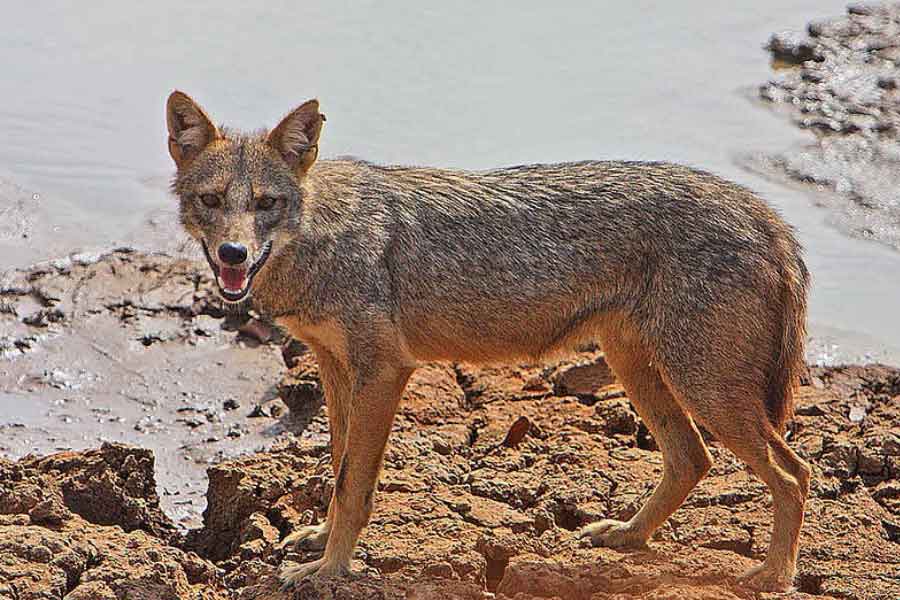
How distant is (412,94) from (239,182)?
872 cm

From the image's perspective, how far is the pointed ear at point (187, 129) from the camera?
7523 mm

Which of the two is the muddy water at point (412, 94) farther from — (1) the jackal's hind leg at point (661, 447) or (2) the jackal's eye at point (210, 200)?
(2) the jackal's eye at point (210, 200)

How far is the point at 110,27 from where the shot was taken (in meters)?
17.8

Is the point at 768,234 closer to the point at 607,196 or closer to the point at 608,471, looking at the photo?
the point at 607,196

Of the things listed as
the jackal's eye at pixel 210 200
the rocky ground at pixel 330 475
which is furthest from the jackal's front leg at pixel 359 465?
the jackal's eye at pixel 210 200

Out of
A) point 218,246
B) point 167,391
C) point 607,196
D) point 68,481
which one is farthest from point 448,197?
point 167,391

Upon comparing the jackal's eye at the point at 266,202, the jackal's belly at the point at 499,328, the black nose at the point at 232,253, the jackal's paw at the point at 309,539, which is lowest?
the jackal's paw at the point at 309,539

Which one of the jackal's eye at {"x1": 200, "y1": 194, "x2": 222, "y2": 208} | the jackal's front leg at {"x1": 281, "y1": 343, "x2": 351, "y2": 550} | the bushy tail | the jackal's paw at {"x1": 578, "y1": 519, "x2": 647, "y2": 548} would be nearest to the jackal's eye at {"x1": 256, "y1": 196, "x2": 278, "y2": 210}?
the jackal's eye at {"x1": 200, "y1": 194, "x2": 222, "y2": 208}

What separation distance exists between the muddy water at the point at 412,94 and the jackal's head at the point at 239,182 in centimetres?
522

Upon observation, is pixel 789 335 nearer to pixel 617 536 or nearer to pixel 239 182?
pixel 617 536

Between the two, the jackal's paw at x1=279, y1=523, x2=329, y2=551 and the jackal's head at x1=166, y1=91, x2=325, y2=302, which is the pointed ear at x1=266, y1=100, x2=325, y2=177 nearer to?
the jackal's head at x1=166, y1=91, x2=325, y2=302

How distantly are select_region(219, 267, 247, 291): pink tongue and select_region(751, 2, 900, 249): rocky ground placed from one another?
7.65 m

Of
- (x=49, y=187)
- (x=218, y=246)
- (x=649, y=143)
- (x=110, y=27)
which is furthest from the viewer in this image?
(x=110, y=27)

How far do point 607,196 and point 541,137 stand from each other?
7201 millimetres
